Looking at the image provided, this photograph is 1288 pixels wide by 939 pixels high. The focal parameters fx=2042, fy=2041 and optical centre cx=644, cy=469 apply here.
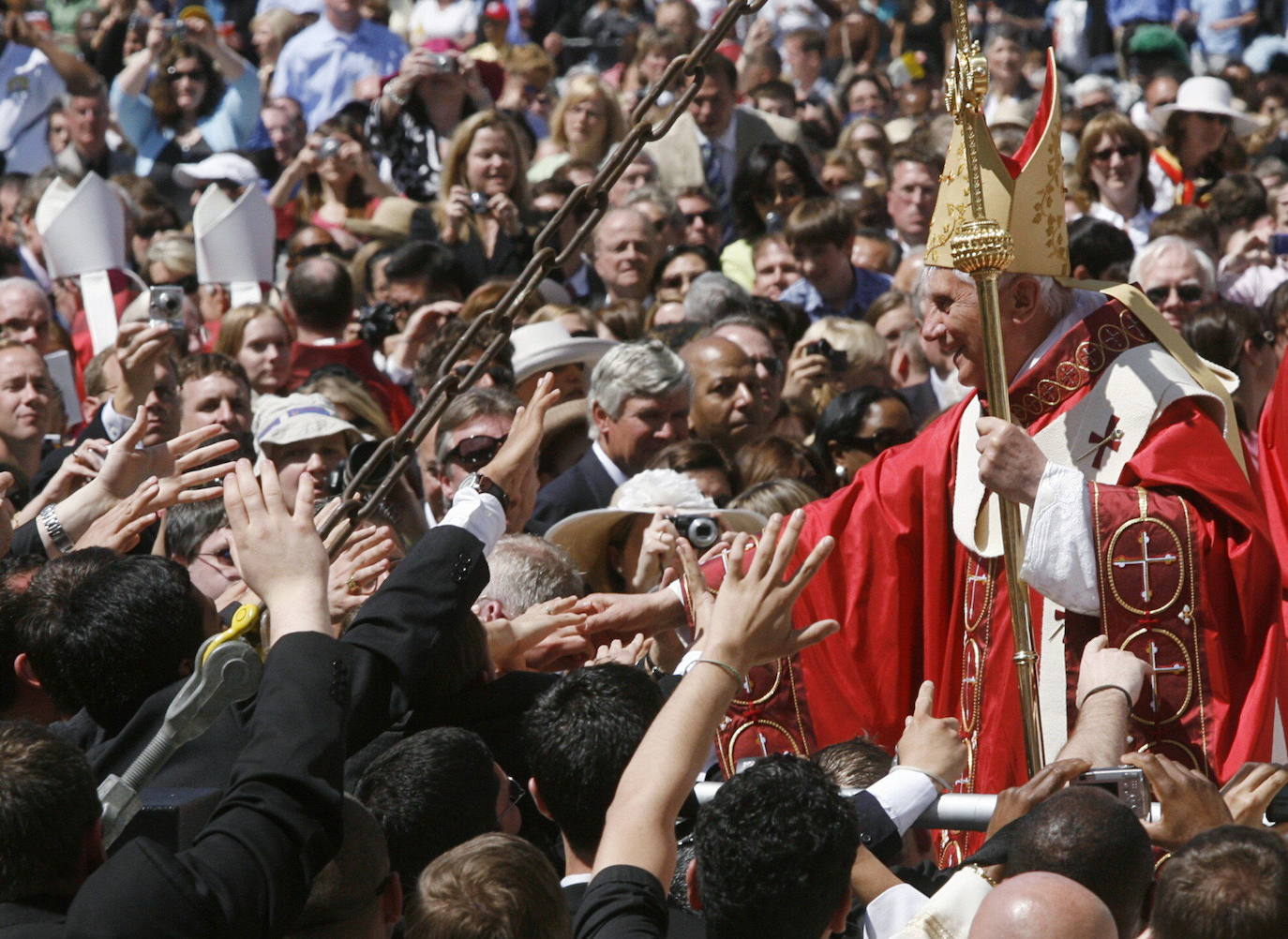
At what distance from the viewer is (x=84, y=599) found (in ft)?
12.1

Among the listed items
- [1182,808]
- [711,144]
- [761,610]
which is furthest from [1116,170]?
[761,610]

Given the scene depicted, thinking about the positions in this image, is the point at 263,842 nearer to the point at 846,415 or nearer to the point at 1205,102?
the point at 846,415

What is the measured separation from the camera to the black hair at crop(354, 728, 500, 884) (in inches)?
137

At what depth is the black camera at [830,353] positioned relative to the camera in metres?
8.48

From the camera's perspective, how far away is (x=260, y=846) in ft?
9.03

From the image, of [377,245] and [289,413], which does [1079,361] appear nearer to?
[289,413]

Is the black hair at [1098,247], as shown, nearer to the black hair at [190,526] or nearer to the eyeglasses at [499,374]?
the eyeglasses at [499,374]

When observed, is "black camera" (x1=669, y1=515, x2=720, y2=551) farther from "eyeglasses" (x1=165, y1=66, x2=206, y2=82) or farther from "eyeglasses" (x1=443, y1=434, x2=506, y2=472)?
"eyeglasses" (x1=165, y1=66, x2=206, y2=82)

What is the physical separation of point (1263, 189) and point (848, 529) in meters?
5.67

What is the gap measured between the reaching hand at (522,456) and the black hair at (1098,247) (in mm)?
4449

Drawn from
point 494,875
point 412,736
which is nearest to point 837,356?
point 412,736

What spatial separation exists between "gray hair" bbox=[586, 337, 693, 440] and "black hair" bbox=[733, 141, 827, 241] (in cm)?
373

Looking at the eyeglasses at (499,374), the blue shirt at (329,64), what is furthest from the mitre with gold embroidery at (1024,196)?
the blue shirt at (329,64)

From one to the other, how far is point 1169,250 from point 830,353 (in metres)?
1.45
